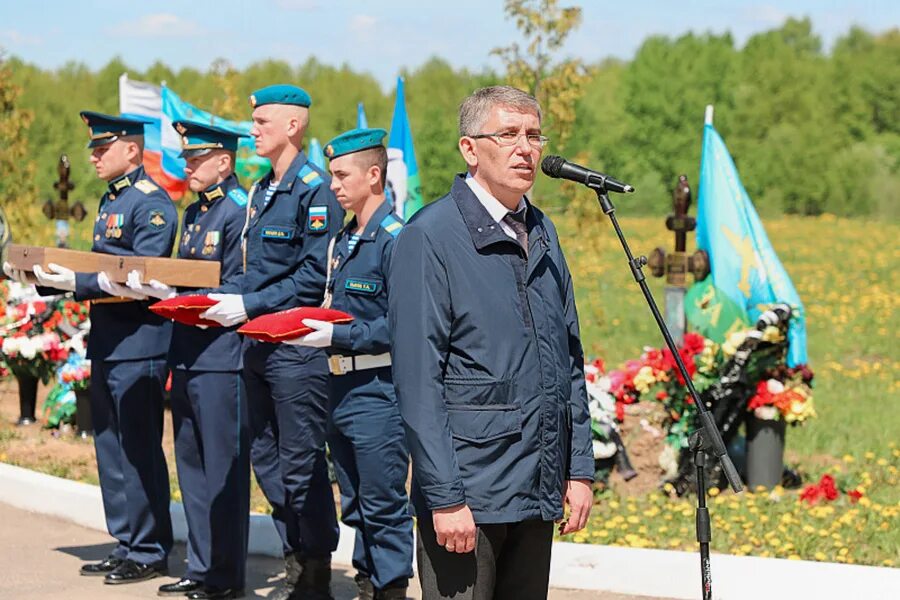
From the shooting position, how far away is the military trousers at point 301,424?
240 inches

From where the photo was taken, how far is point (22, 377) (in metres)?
11.1

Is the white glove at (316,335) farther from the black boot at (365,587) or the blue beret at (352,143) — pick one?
the black boot at (365,587)

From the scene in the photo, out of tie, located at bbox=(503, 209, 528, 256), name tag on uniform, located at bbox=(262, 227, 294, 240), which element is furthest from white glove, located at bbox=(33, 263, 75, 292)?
tie, located at bbox=(503, 209, 528, 256)

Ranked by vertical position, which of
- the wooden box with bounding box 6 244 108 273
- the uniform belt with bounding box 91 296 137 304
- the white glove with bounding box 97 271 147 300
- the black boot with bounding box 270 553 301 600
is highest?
the wooden box with bounding box 6 244 108 273

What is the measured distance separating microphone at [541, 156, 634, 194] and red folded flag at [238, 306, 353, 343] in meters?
1.53

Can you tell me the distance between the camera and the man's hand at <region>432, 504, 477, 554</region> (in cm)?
371

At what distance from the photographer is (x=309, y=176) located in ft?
20.3

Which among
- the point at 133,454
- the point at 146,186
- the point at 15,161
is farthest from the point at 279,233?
the point at 15,161

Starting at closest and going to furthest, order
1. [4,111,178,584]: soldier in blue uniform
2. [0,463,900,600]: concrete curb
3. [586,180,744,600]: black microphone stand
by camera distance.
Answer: [586,180,744,600]: black microphone stand, [0,463,900,600]: concrete curb, [4,111,178,584]: soldier in blue uniform

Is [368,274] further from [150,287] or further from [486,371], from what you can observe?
[486,371]

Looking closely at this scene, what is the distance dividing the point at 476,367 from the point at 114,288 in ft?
9.63

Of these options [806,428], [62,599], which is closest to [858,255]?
[806,428]

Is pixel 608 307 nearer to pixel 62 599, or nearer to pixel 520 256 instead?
pixel 62 599

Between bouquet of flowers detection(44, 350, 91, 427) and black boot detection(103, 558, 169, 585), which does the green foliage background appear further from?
black boot detection(103, 558, 169, 585)
